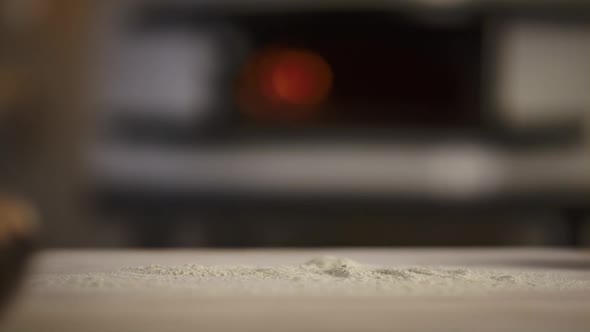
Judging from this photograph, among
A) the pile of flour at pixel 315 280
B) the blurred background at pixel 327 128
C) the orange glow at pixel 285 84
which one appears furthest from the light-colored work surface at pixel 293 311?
the orange glow at pixel 285 84

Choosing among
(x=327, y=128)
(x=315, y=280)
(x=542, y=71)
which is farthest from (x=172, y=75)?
(x=315, y=280)

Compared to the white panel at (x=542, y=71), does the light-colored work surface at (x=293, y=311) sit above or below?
below

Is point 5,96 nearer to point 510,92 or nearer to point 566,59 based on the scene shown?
point 510,92

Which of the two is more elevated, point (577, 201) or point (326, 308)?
point (577, 201)

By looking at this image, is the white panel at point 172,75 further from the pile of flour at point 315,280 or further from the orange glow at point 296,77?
the pile of flour at point 315,280

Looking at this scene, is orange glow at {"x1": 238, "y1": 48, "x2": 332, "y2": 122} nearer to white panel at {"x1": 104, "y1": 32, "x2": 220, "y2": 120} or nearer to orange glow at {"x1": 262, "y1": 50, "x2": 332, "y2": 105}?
orange glow at {"x1": 262, "y1": 50, "x2": 332, "y2": 105}

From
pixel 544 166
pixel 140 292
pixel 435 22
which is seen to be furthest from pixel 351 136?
pixel 140 292
